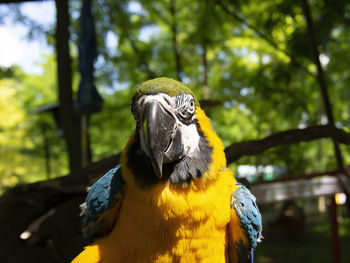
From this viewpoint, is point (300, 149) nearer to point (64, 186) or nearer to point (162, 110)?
point (64, 186)

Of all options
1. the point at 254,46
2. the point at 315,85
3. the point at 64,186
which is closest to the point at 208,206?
the point at 64,186

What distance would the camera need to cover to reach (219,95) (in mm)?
8992

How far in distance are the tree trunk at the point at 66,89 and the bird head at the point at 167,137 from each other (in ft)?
9.29

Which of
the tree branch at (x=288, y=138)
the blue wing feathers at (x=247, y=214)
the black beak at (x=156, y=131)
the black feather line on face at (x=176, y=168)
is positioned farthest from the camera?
the tree branch at (x=288, y=138)

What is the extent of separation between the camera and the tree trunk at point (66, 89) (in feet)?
13.2

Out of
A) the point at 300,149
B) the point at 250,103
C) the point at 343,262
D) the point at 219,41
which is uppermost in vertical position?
the point at 219,41

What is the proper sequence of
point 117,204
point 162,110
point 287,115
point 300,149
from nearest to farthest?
point 162,110
point 117,204
point 287,115
point 300,149

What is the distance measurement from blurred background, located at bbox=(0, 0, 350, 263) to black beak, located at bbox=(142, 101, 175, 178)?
4.17 ft

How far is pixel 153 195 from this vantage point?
1.54m

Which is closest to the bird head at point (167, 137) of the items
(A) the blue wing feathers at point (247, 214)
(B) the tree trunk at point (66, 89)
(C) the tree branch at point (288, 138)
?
(A) the blue wing feathers at point (247, 214)

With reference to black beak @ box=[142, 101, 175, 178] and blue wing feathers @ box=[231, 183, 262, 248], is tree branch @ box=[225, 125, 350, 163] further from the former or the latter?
black beak @ box=[142, 101, 175, 178]

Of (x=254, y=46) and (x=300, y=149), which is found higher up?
(x=254, y=46)

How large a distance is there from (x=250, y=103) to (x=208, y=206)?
606 cm

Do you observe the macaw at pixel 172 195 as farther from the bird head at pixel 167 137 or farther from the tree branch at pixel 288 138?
the tree branch at pixel 288 138
